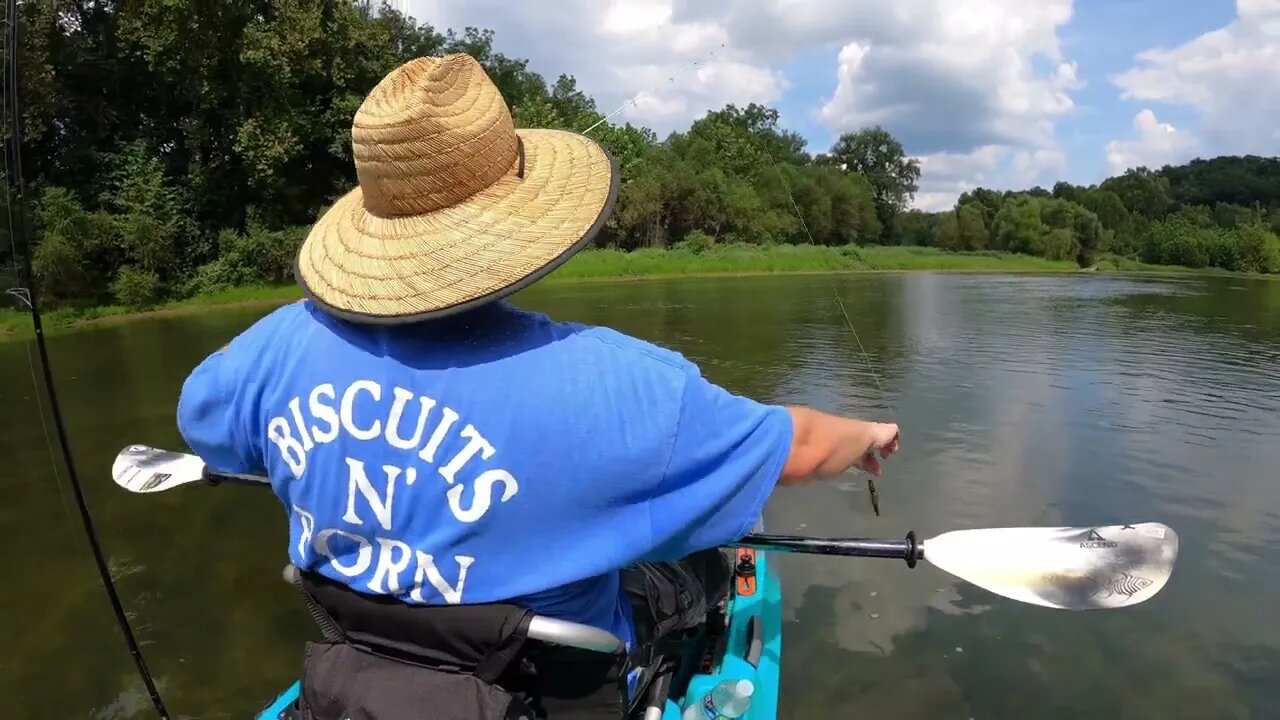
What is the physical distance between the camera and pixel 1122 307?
66.5 feet

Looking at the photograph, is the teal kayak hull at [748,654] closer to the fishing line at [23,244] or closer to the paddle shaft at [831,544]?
the fishing line at [23,244]

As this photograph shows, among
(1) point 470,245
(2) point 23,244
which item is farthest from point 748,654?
(2) point 23,244

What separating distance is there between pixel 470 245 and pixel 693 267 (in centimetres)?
3171

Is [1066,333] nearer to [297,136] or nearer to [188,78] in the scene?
[297,136]

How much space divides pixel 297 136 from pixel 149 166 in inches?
144

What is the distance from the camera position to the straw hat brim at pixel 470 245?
56.4 inches

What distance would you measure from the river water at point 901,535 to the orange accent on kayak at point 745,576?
63 centimetres

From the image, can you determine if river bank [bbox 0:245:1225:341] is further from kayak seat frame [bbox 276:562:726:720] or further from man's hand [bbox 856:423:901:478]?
man's hand [bbox 856:423:901:478]

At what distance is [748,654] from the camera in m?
3.14

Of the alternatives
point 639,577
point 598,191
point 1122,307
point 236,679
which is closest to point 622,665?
point 639,577

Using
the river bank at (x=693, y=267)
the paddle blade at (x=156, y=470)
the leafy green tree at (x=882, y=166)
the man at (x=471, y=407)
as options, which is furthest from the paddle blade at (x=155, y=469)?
the leafy green tree at (x=882, y=166)

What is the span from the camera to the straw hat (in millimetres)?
1448

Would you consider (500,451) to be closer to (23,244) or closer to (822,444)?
(822,444)

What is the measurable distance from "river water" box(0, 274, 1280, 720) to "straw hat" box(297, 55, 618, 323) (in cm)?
300
